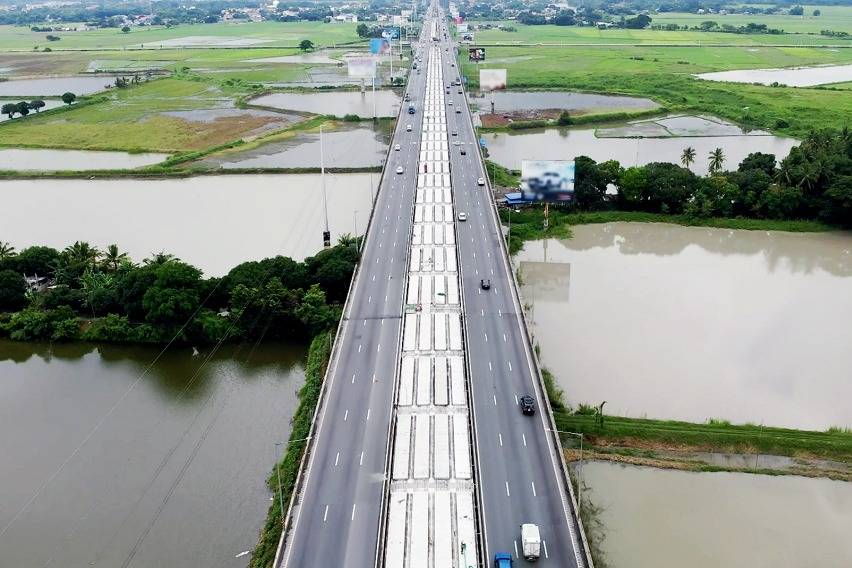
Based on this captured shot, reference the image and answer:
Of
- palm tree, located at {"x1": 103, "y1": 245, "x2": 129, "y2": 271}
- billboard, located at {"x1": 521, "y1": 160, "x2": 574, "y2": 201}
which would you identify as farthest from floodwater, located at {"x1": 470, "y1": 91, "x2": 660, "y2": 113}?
palm tree, located at {"x1": 103, "y1": 245, "x2": 129, "y2": 271}

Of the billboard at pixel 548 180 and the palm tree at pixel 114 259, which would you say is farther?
the billboard at pixel 548 180

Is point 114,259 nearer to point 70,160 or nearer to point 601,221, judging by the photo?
point 70,160

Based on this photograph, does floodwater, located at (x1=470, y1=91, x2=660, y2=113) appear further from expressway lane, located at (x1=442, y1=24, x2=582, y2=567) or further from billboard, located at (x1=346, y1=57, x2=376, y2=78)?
expressway lane, located at (x1=442, y1=24, x2=582, y2=567)

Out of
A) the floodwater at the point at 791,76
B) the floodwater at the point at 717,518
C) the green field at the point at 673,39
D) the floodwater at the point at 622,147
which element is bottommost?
the floodwater at the point at 717,518

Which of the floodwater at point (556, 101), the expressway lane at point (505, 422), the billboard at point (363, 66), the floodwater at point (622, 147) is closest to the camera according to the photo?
the expressway lane at point (505, 422)

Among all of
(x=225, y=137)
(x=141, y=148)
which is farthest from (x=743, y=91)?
(x=141, y=148)

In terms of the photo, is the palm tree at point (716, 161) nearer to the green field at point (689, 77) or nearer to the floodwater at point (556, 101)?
the green field at point (689, 77)

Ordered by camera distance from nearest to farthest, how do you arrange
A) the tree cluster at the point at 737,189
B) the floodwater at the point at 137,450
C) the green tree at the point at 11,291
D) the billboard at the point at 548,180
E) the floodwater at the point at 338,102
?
the floodwater at the point at 137,450 < the green tree at the point at 11,291 < the billboard at the point at 548,180 < the tree cluster at the point at 737,189 < the floodwater at the point at 338,102

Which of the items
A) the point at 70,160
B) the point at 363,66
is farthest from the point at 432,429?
the point at 363,66

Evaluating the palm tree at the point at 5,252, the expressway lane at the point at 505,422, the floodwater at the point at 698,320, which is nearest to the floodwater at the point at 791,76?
the floodwater at the point at 698,320
